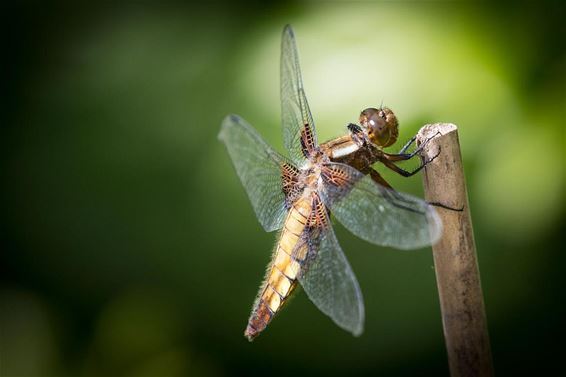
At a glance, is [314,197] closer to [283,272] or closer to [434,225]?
[283,272]

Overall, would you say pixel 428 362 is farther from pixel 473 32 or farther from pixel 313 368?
pixel 473 32

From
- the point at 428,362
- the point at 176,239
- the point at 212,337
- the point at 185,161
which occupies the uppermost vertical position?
the point at 185,161

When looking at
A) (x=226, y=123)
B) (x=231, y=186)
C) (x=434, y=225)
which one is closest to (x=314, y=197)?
(x=226, y=123)

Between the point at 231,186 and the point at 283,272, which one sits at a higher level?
the point at 231,186

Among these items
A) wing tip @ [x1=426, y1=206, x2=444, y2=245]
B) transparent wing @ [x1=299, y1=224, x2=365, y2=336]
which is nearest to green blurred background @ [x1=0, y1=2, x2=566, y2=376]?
transparent wing @ [x1=299, y1=224, x2=365, y2=336]

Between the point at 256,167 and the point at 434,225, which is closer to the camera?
the point at 434,225

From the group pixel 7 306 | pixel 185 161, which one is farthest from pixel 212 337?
pixel 7 306

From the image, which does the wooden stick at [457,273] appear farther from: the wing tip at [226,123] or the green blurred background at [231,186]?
the green blurred background at [231,186]
